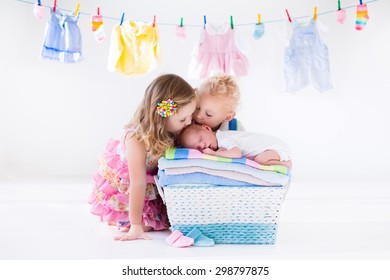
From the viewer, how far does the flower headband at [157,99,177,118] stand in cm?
219

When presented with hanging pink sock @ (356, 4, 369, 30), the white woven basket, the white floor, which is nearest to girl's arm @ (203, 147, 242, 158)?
the white woven basket

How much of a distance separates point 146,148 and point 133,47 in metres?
2.08

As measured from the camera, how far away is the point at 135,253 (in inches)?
77.6

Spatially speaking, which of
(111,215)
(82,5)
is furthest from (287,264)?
(82,5)

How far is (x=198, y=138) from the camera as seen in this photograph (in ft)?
7.32

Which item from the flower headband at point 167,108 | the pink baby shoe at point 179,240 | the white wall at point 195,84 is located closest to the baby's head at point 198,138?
the flower headband at point 167,108

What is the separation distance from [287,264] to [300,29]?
2880 mm

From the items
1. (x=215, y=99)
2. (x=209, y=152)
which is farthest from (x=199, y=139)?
(x=215, y=99)

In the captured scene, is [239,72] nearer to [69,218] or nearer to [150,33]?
[150,33]

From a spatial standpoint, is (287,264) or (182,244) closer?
(287,264)

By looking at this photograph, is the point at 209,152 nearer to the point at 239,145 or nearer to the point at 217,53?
the point at 239,145

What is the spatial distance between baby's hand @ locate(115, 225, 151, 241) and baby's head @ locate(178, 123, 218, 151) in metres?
0.40

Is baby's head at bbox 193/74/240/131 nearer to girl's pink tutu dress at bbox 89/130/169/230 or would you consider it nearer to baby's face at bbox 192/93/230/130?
baby's face at bbox 192/93/230/130

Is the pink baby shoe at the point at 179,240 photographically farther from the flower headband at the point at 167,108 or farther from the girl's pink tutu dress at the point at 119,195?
the flower headband at the point at 167,108
